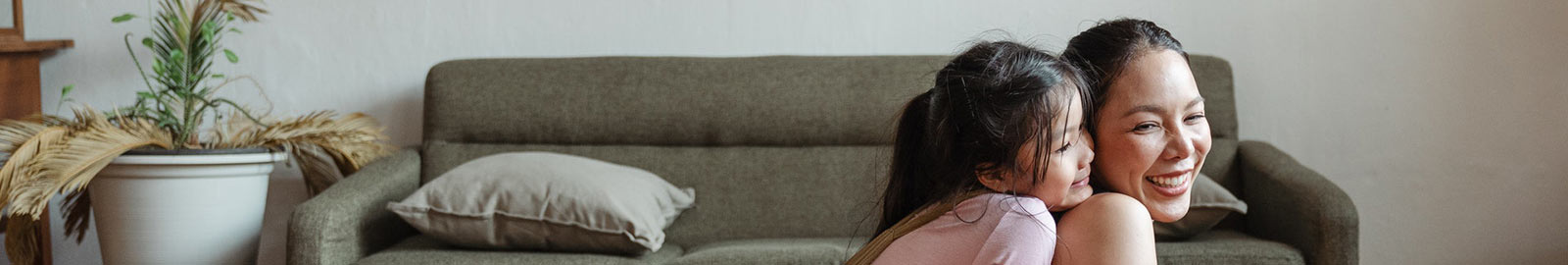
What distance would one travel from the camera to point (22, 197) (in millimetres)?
2213

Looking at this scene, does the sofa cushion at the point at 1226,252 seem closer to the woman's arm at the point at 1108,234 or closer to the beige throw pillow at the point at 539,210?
the beige throw pillow at the point at 539,210

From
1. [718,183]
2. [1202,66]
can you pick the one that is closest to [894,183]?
[718,183]

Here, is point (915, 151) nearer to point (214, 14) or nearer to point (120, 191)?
point (120, 191)

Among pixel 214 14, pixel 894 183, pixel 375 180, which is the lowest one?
pixel 375 180

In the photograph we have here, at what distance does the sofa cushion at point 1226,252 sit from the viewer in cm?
205

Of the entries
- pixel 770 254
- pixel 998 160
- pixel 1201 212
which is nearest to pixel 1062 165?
pixel 998 160

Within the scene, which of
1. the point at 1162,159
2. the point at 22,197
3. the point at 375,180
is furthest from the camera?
the point at 375,180

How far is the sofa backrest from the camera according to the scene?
256 centimetres

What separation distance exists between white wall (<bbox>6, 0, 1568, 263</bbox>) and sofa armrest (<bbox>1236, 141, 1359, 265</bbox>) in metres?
0.40

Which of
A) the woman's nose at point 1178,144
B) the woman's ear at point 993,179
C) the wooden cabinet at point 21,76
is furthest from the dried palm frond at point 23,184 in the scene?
the woman's nose at point 1178,144

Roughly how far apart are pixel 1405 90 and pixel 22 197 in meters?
2.89

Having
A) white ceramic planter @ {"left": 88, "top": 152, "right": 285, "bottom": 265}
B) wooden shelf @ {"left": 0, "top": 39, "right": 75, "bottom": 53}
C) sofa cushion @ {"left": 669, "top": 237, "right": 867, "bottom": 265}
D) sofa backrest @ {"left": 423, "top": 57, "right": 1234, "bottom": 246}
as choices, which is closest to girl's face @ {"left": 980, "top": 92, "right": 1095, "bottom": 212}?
sofa cushion @ {"left": 669, "top": 237, "right": 867, "bottom": 265}

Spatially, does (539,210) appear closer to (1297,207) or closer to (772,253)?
(772,253)

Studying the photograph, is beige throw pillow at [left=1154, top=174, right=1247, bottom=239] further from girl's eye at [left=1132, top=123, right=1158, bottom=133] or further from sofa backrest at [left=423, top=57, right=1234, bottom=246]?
girl's eye at [left=1132, top=123, right=1158, bottom=133]
